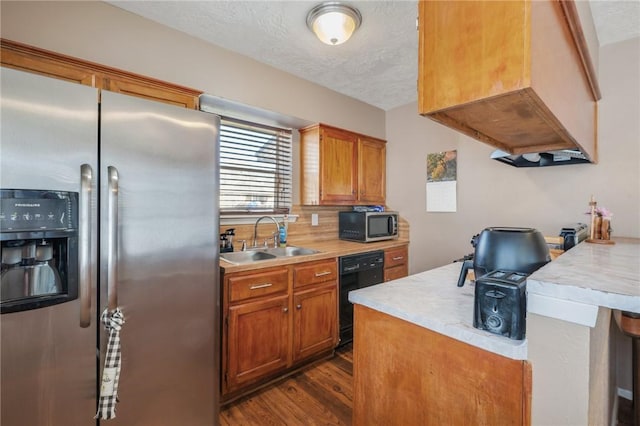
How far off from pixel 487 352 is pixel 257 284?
149cm

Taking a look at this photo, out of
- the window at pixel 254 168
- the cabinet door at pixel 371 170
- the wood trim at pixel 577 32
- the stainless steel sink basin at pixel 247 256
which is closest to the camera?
the wood trim at pixel 577 32

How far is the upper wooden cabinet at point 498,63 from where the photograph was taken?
70 cm

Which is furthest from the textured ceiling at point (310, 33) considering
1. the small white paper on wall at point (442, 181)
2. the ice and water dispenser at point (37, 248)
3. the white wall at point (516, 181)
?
the ice and water dispenser at point (37, 248)

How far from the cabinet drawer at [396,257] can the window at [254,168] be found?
1.16 meters

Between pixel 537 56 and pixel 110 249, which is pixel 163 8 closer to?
pixel 110 249

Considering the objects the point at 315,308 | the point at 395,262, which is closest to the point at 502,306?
the point at 315,308

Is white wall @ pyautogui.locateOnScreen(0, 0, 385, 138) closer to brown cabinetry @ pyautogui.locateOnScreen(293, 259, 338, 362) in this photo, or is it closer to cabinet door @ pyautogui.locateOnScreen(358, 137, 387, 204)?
cabinet door @ pyautogui.locateOnScreen(358, 137, 387, 204)

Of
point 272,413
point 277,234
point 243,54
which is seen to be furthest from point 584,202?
point 243,54

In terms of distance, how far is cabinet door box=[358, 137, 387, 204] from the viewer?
322cm

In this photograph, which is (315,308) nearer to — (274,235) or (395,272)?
(274,235)

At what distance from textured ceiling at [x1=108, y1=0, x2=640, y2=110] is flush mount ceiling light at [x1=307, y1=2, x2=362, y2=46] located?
0.15 feet

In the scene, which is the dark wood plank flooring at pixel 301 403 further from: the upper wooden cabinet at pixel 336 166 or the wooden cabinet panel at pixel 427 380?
the upper wooden cabinet at pixel 336 166

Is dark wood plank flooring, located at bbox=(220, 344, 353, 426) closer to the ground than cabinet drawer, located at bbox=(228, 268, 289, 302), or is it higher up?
closer to the ground

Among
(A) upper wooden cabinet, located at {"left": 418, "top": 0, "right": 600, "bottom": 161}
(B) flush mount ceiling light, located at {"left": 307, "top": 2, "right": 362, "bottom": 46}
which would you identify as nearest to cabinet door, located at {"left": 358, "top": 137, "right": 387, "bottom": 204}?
(B) flush mount ceiling light, located at {"left": 307, "top": 2, "right": 362, "bottom": 46}
